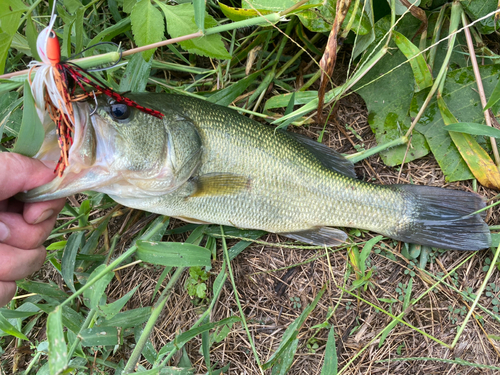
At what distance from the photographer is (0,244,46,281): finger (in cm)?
186

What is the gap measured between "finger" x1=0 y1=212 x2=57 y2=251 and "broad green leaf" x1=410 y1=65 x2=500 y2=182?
9.00 ft

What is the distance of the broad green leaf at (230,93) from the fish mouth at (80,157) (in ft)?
3.05

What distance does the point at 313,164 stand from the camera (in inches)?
101

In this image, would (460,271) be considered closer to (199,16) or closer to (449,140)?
(449,140)

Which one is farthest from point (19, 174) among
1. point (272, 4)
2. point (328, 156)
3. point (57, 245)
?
point (328, 156)

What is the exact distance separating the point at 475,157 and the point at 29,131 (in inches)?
115

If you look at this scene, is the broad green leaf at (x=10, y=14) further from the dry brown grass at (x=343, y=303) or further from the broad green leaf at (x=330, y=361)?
the broad green leaf at (x=330, y=361)

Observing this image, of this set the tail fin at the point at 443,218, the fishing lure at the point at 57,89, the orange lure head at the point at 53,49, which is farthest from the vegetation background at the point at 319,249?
the orange lure head at the point at 53,49

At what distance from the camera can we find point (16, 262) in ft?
6.23

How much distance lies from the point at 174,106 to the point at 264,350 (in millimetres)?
2003

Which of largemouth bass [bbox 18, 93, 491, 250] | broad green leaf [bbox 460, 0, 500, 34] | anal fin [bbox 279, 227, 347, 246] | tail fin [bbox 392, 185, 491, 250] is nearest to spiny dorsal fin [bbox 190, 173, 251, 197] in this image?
largemouth bass [bbox 18, 93, 491, 250]

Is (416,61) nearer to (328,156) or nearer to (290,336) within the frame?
(328,156)

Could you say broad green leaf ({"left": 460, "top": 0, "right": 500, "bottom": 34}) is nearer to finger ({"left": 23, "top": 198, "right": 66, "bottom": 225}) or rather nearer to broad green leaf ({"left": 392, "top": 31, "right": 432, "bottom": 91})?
broad green leaf ({"left": 392, "top": 31, "right": 432, "bottom": 91})

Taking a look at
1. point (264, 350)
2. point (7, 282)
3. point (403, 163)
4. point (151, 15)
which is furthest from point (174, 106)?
point (264, 350)
